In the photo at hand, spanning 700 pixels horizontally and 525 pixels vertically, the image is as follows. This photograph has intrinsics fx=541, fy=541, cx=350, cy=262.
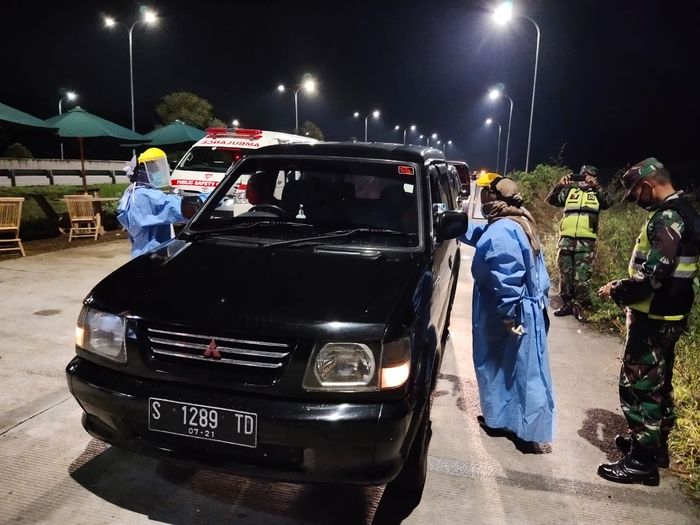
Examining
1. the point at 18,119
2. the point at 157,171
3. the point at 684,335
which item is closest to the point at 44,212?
the point at 18,119

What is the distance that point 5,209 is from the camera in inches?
357

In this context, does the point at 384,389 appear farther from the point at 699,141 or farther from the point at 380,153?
the point at 699,141

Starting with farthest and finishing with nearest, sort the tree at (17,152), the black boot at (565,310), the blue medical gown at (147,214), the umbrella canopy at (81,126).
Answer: the tree at (17,152), the umbrella canopy at (81,126), the black boot at (565,310), the blue medical gown at (147,214)

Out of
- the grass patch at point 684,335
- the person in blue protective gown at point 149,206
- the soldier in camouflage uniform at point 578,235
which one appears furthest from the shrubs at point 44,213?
the soldier in camouflage uniform at point 578,235

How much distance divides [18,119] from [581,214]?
35.3 feet

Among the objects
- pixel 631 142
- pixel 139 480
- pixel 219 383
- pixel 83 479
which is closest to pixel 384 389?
pixel 219 383

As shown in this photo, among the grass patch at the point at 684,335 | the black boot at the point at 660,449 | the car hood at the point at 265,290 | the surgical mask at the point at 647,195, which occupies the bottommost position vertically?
the black boot at the point at 660,449

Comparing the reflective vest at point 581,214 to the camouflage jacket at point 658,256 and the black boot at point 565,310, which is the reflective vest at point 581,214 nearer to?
the black boot at point 565,310

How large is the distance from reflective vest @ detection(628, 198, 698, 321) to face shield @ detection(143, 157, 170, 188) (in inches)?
161

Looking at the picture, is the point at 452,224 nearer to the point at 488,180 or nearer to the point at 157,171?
the point at 488,180

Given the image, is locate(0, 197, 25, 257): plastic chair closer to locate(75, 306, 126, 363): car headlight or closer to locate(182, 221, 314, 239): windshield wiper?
locate(182, 221, 314, 239): windshield wiper

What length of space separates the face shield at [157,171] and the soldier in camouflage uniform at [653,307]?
3.93 meters

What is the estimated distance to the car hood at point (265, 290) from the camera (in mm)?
2348

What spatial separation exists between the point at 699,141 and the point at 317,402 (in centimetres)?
5015
